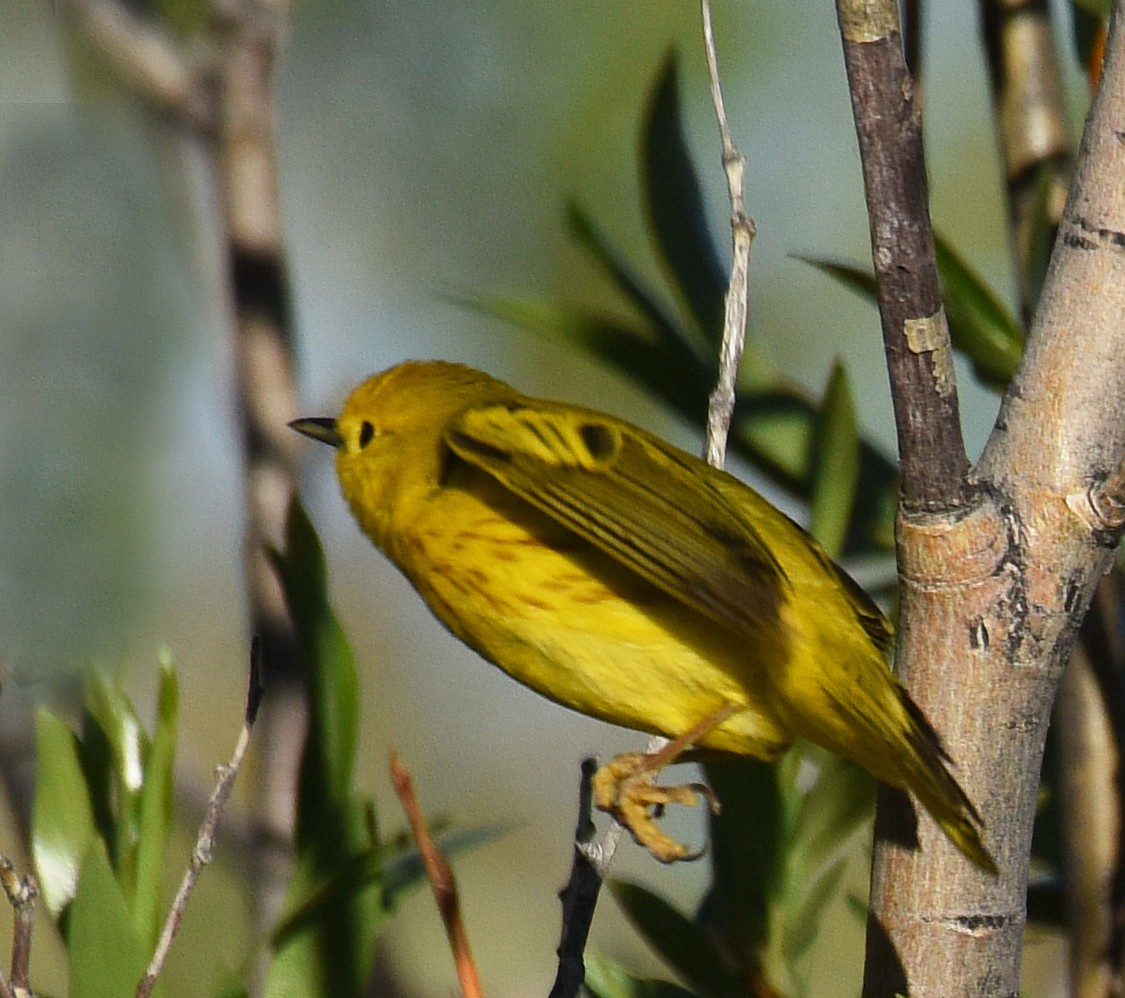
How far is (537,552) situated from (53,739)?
0.52 m

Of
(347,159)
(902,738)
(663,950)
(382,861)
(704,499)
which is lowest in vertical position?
(663,950)

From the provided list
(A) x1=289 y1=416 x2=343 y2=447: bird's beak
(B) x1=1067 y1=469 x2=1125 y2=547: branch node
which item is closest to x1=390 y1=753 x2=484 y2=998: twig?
(B) x1=1067 y1=469 x2=1125 y2=547: branch node

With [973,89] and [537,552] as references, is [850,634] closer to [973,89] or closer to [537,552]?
[537,552]

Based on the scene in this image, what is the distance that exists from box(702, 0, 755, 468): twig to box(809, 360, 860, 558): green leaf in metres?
0.14

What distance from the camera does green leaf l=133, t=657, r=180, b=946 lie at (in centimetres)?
143

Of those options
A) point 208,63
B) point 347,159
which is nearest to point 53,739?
point 208,63

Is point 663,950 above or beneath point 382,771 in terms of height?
above

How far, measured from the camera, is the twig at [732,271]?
1470 mm

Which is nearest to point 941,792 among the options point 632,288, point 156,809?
point 156,809

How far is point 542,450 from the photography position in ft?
5.41

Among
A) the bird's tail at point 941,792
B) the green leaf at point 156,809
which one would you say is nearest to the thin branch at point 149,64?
the green leaf at point 156,809

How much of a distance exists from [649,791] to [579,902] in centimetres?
40

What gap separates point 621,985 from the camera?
1.60m

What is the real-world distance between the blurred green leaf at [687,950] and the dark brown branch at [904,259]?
1.94 feet
